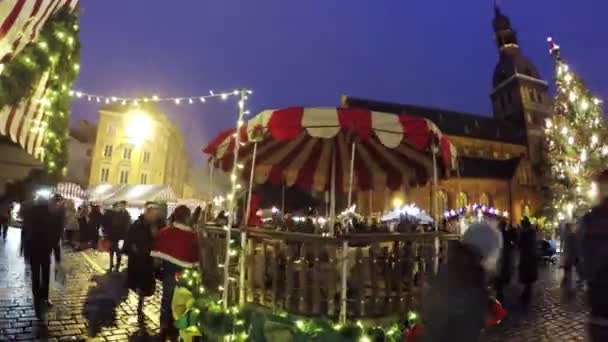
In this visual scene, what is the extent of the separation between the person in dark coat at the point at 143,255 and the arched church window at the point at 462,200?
41.4m

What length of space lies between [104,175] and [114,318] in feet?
150

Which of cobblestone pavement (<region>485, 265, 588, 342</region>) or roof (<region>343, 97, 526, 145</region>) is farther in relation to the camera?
roof (<region>343, 97, 526, 145</region>)

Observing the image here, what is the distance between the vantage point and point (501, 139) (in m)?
54.8

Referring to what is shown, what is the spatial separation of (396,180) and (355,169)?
1.14 m

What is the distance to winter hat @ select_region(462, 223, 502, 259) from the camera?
2604mm

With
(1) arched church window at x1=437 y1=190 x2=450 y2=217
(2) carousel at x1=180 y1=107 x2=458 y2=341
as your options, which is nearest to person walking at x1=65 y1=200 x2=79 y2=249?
(2) carousel at x1=180 y1=107 x2=458 y2=341

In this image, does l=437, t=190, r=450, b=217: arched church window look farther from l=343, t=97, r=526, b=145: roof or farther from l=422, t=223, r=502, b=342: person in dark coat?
l=343, t=97, r=526, b=145: roof

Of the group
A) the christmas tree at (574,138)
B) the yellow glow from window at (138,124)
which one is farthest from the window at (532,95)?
the yellow glow from window at (138,124)

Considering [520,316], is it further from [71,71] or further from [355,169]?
[71,71]

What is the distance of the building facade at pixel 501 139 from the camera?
44.1 meters

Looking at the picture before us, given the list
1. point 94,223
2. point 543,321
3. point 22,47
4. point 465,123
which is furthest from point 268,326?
point 465,123

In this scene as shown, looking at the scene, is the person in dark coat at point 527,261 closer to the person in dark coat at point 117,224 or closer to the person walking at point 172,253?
the person walking at point 172,253

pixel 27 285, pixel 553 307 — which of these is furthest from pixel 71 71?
pixel 553 307

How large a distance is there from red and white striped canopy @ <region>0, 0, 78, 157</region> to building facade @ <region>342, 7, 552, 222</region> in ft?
105
